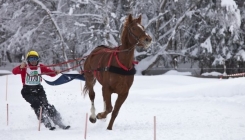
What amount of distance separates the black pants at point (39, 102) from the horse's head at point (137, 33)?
8.40ft

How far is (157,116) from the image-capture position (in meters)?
10.4

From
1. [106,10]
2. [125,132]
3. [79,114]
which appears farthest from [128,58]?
[106,10]

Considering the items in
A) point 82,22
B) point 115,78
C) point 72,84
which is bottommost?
point 72,84

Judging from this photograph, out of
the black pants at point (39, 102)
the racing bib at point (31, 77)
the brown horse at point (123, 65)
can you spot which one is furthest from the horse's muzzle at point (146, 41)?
the racing bib at point (31, 77)

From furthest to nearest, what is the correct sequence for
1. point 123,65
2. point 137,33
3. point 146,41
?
1. point 123,65
2. point 137,33
3. point 146,41

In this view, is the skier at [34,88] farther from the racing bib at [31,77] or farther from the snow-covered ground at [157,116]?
the snow-covered ground at [157,116]

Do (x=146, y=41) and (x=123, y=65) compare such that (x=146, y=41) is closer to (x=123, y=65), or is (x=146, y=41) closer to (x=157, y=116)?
(x=123, y=65)

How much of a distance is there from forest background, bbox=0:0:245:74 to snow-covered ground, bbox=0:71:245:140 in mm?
10953

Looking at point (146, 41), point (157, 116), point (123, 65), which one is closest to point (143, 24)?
point (157, 116)

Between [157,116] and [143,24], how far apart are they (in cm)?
1938

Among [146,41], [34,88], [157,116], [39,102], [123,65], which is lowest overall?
[157,116]

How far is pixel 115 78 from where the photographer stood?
8195mm

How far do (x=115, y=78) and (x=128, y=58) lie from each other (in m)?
0.51

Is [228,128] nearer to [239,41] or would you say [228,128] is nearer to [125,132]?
[125,132]
